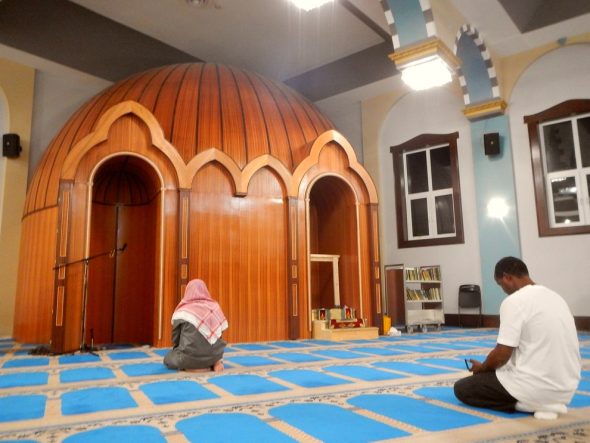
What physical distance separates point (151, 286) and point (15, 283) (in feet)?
9.14

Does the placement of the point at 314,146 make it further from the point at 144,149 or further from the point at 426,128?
the point at 426,128

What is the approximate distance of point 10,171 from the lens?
840cm

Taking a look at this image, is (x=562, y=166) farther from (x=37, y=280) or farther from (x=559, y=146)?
(x=37, y=280)

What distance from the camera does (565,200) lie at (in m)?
8.40

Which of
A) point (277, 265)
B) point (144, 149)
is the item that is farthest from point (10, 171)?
point (277, 265)

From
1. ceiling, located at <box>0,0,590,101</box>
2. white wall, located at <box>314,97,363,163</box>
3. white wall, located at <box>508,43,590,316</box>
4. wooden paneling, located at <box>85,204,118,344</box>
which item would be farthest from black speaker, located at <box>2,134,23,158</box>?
white wall, located at <box>508,43,590,316</box>

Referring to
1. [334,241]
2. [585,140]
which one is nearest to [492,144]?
[585,140]

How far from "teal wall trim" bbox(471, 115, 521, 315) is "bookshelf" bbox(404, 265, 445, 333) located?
862mm

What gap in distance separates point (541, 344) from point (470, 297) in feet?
22.6

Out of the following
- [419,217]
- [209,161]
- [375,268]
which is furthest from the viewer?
[419,217]

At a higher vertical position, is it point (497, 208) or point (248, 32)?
point (248, 32)

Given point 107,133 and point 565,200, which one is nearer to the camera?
point 107,133

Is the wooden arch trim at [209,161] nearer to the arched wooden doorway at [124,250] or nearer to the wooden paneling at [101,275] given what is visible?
the arched wooden doorway at [124,250]

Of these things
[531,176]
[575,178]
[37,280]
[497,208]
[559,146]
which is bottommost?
[37,280]
